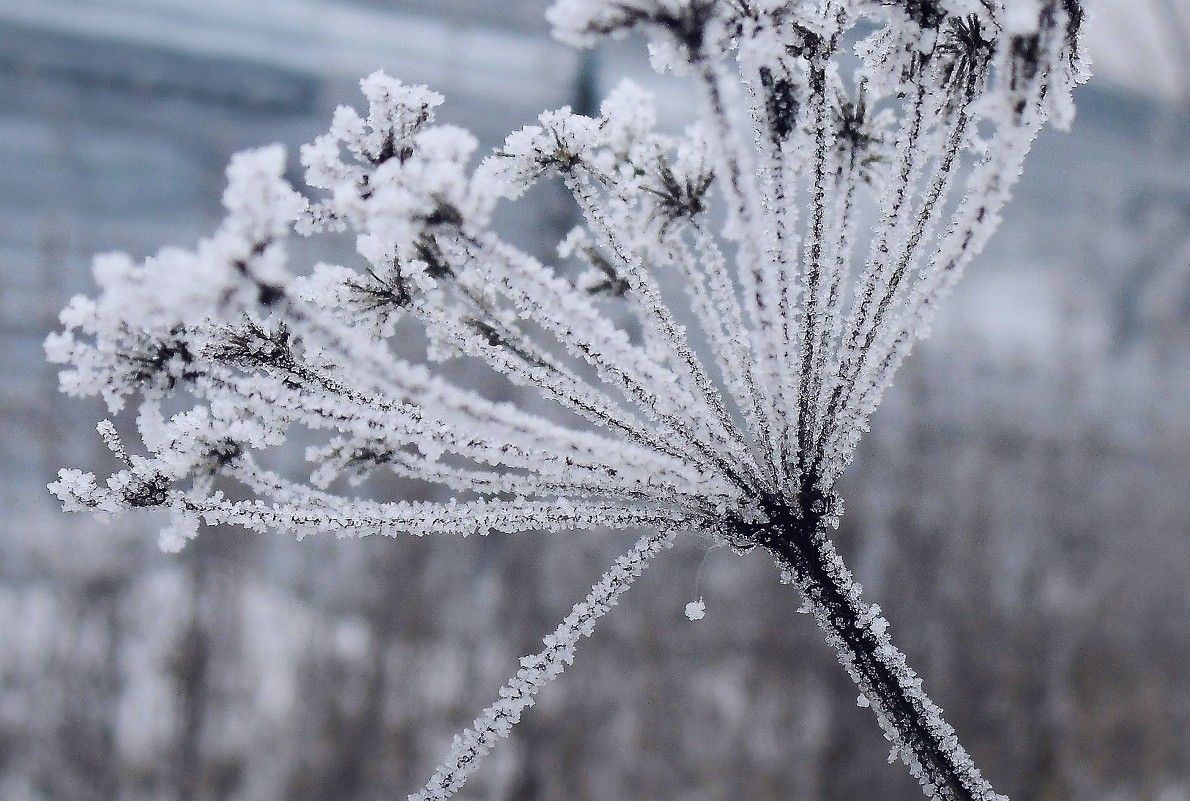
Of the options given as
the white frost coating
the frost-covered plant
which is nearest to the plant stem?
the frost-covered plant

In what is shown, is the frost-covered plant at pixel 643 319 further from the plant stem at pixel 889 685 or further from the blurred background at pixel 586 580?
the blurred background at pixel 586 580

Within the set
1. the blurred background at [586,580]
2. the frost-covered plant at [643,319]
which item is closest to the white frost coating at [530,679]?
the frost-covered plant at [643,319]

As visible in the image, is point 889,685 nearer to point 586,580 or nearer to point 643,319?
point 643,319

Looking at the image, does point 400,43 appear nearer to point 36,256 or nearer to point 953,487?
point 36,256

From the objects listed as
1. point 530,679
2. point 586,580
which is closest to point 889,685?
point 530,679

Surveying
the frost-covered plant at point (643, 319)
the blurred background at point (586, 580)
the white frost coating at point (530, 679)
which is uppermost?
the blurred background at point (586, 580)

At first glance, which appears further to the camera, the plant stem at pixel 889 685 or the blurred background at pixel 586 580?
the blurred background at pixel 586 580

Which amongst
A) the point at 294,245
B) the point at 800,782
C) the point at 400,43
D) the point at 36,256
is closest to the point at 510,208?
the point at 400,43
